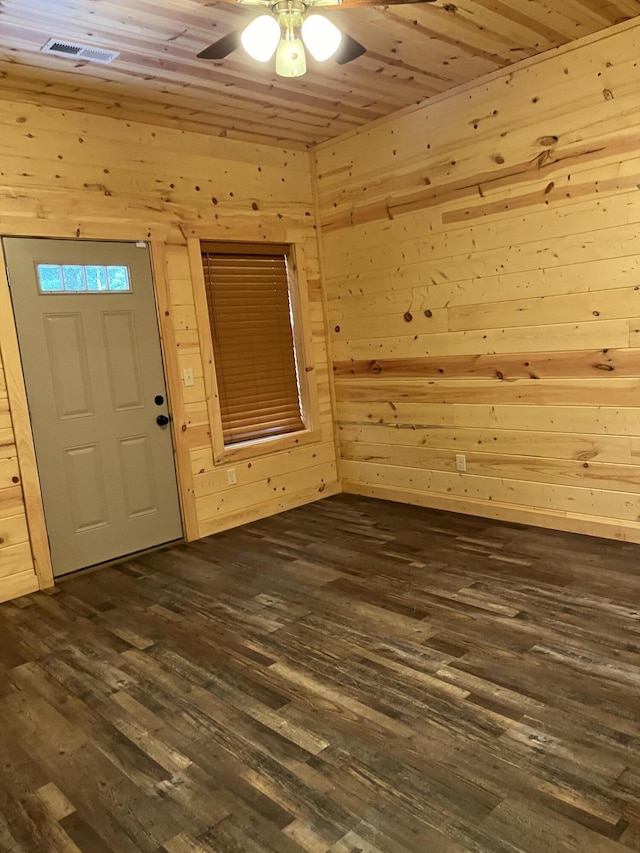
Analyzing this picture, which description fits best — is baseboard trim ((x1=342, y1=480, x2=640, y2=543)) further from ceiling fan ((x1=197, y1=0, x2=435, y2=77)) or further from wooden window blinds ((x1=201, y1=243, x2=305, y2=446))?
ceiling fan ((x1=197, y1=0, x2=435, y2=77))

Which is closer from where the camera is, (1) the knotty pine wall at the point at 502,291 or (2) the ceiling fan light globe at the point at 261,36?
(2) the ceiling fan light globe at the point at 261,36

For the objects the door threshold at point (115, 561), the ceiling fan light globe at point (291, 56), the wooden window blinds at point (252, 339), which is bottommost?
the door threshold at point (115, 561)

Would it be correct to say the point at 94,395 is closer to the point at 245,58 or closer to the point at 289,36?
the point at 245,58

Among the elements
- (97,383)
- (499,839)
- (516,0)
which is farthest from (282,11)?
(499,839)

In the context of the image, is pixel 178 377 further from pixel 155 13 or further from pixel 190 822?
pixel 190 822

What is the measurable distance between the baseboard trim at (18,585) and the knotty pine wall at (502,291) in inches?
102

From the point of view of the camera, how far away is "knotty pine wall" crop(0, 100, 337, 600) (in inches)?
145

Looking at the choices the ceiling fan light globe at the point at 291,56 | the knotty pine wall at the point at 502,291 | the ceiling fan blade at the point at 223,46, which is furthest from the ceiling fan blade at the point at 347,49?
the knotty pine wall at the point at 502,291

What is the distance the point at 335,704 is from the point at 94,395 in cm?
251

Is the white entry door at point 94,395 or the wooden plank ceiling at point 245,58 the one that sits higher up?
the wooden plank ceiling at point 245,58

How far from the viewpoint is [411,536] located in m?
4.20

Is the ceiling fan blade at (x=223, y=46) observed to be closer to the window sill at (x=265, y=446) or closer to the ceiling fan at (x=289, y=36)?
the ceiling fan at (x=289, y=36)

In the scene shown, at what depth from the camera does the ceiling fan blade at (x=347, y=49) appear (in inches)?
97.4

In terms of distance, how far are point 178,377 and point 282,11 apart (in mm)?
2459
